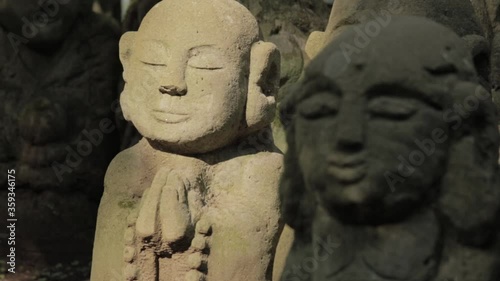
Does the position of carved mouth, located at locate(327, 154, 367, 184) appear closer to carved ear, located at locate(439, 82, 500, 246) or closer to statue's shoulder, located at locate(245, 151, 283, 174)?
carved ear, located at locate(439, 82, 500, 246)

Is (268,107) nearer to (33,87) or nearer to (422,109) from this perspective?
(422,109)

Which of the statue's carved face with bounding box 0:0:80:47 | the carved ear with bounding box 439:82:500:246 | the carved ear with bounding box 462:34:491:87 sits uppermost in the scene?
the carved ear with bounding box 439:82:500:246

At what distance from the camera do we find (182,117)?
114 inches

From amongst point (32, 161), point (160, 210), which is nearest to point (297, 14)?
point (32, 161)

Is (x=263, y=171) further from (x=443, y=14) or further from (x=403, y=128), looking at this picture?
(x=403, y=128)

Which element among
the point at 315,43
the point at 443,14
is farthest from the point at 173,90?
the point at 443,14

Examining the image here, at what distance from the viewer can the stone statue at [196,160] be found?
2.88 meters

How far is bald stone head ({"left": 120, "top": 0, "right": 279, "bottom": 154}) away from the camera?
9.49 feet

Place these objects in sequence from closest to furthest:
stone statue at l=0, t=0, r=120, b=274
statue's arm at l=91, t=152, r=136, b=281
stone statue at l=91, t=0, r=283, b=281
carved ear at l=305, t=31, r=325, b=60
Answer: stone statue at l=91, t=0, r=283, b=281, statue's arm at l=91, t=152, r=136, b=281, carved ear at l=305, t=31, r=325, b=60, stone statue at l=0, t=0, r=120, b=274

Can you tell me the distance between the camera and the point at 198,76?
9.51 feet
